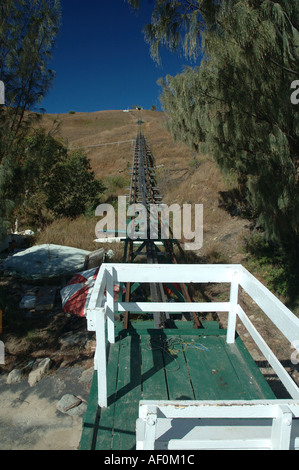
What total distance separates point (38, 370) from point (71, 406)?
0.91 meters

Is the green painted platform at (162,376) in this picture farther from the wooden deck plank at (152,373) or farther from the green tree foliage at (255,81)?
the green tree foliage at (255,81)

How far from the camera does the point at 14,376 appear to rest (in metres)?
4.71

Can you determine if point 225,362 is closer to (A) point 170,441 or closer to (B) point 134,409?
(B) point 134,409

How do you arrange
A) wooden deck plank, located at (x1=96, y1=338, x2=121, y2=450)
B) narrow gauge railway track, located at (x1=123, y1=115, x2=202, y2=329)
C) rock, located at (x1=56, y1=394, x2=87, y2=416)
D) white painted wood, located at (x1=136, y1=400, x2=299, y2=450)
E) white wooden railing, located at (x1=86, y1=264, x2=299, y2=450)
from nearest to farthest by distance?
white painted wood, located at (x1=136, y1=400, x2=299, y2=450) < white wooden railing, located at (x1=86, y1=264, x2=299, y2=450) < wooden deck plank, located at (x1=96, y1=338, x2=121, y2=450) < rock, located at (x1=56, y1=394, x2=87, y2=416) < narrow gauge railway track, located at (x1=123, y1=115, x2=202, y2=329)

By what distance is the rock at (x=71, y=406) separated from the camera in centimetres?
409

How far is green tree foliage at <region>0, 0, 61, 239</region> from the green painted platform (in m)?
3.17

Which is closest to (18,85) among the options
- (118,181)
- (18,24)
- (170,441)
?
(18,24)

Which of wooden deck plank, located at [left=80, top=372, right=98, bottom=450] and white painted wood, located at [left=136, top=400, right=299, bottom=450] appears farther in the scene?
wooden deck plank, located at [left=80, top=372, right=98, bottom=450]

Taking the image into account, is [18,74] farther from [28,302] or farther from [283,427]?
[283,427]

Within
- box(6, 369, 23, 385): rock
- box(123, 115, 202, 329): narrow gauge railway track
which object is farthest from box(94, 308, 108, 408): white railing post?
box(6, 369, 23, 385): rock

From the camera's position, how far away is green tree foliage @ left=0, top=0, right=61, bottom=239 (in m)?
5.02

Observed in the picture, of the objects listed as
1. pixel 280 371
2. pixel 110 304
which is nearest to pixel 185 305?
pixel 110 304

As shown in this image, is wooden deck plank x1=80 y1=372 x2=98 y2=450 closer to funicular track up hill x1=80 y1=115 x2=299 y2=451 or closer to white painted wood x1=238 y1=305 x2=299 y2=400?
funicular track up hill x1=80 y1=115 x2=299 y2=451

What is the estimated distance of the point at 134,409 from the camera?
2.53m
